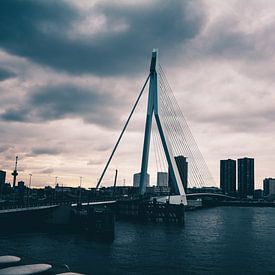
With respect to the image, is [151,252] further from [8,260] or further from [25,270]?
[25,270]

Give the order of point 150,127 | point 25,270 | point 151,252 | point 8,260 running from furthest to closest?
point 150,127 < point 151,252 < point 8,260 < point 25,270

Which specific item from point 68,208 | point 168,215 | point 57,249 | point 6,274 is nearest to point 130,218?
point 168,215

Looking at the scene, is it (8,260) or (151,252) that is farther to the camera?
(151,252)

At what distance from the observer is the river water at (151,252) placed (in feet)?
112

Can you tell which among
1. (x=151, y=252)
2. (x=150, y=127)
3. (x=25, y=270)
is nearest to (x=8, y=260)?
(x=25, y=270)

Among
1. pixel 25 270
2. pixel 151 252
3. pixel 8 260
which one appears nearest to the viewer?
pixel 25 270

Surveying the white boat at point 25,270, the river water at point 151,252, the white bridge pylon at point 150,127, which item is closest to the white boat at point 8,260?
the white boat at point 25,270

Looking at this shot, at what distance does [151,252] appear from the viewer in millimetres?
41531

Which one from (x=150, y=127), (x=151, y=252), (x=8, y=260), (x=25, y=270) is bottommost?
(x=151, y=252)

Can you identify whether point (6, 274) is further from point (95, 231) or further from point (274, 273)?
point (95, 231)

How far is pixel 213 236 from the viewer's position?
188ft

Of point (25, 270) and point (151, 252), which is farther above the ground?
point (25, 270)

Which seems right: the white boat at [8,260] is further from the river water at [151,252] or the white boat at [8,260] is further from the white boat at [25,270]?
the river water at [151,252]

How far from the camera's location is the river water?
34050mm
